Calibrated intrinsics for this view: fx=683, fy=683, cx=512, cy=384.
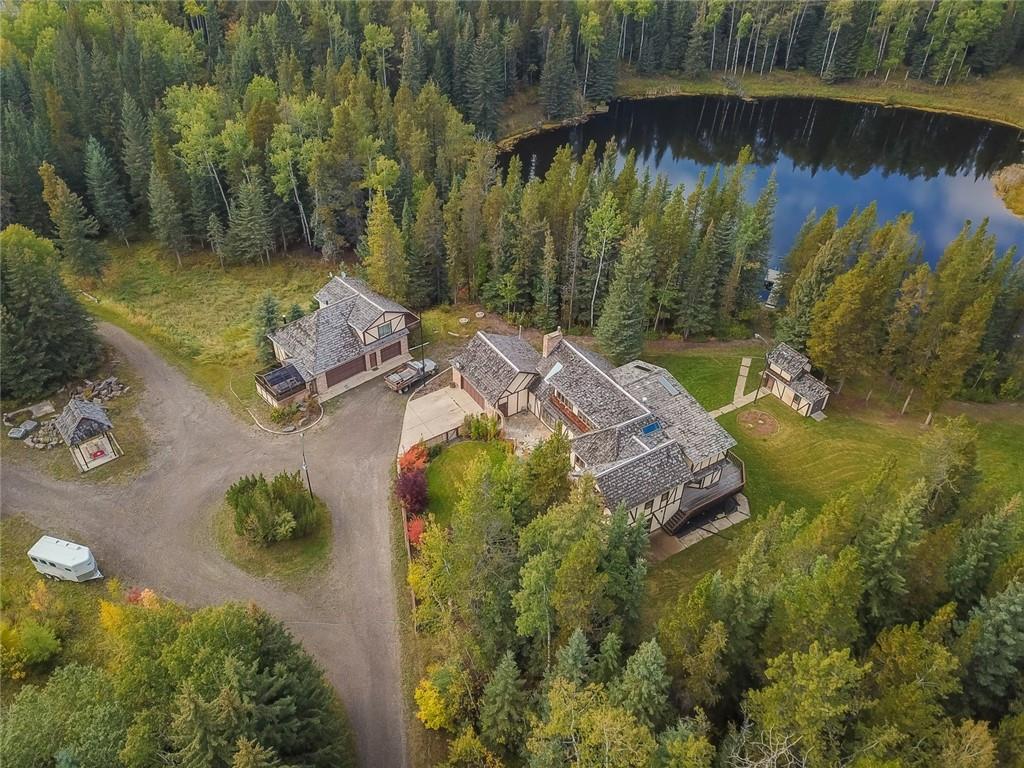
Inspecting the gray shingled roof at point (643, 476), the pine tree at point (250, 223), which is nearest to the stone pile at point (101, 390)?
the pine tree at point (250, 223)

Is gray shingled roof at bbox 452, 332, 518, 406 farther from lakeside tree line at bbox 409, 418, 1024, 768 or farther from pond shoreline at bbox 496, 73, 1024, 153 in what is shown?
pond shoreline at bbox 496, 73, 1024, 153

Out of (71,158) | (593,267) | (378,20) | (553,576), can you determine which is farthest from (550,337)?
(378,20)

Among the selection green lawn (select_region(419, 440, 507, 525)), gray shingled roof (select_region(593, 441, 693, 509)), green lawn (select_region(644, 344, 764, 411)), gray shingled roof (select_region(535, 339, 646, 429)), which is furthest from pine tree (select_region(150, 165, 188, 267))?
gray shingled roof (select_region(593, 441, 693, 509))

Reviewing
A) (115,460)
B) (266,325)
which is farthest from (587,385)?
(115,460)

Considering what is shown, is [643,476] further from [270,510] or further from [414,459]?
[270,510]

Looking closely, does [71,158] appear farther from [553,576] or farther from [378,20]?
[553,576]
